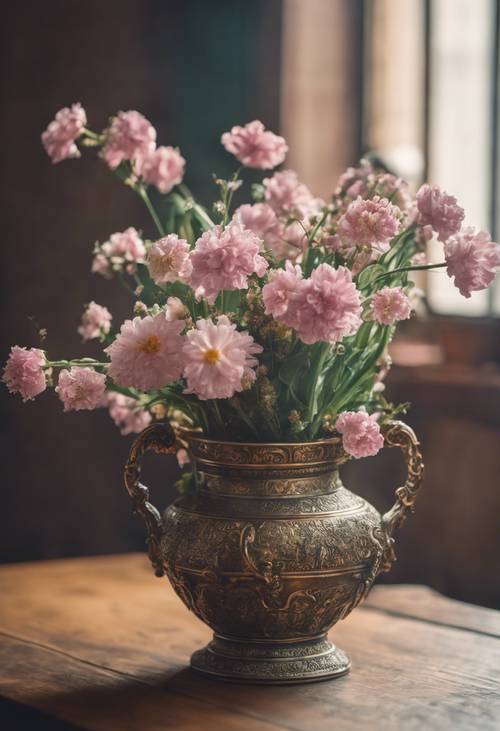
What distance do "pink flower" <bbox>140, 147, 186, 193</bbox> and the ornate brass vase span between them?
34cm

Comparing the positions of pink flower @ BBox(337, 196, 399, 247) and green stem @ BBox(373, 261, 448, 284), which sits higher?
pink flower @ BBox(337, 196, 399, 247)

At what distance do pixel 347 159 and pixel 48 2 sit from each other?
0.94 meters

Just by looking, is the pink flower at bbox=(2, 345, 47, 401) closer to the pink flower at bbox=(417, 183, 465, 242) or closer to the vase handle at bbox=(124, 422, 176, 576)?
the vase handle at bbox=(124, 422, 176, 576)

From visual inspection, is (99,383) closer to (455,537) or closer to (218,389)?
(218,389)

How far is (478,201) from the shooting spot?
3.33 metres

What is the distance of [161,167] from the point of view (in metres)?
1.55

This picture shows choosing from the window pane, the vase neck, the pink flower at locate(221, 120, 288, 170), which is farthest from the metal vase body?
the window pane

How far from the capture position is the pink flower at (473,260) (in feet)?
4.30

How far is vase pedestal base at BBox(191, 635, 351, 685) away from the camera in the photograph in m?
1.40

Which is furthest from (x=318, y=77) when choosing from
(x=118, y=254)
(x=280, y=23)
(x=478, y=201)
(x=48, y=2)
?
(x=118, y=254)

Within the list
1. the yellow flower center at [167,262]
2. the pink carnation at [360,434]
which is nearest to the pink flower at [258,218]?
the yellow flower center at [167,262]

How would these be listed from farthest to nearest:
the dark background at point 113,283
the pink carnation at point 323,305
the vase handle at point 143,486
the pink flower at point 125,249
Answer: the dark background at point 113,283, the pink flower at point 125,249, the vase handle at point 143,486, the pink carnation at point 323,305

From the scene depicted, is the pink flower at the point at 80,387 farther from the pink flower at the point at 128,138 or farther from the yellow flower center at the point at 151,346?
the pink flower at the point at 128,138

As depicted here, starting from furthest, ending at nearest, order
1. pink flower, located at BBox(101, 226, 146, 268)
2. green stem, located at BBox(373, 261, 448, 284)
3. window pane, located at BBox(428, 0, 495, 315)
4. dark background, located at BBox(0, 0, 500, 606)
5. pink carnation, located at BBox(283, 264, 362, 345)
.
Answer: window pane, located at BBox(428, 0, 495, 315)
dark background, located at BBox(0, 0, 500, 606)
pink flower, located at BBox(101, 226, 146, 268)
green stem, located at BBox(373, 261, 448, 284)
pink carnation, located at BBox(283, 264, 362, 345)
